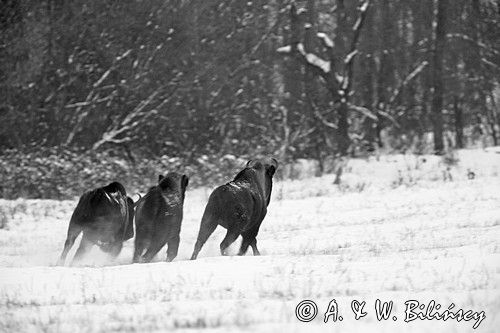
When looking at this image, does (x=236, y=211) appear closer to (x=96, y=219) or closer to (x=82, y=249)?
(x=96, y=219)

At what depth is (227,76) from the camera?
1085 inches

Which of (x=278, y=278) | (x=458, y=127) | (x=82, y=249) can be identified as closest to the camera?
(x=278, y=278)

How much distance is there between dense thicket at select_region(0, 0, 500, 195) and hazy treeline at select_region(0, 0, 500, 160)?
5cm

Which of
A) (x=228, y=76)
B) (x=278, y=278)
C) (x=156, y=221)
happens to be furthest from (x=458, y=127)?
(x=278, y=278)

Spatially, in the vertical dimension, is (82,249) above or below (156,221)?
below

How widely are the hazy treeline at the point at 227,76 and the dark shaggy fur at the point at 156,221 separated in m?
14.1

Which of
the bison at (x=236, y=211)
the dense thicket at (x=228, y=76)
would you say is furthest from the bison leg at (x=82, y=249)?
the dense thicket at (x=228, y=76)

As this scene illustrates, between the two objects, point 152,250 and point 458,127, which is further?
point 458,127

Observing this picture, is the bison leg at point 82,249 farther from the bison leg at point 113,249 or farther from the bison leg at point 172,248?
the bison leg at point 172,248

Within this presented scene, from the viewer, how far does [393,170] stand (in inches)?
952

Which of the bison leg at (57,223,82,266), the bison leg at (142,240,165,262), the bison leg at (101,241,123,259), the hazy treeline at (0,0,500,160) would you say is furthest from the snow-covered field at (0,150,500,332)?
the hazy treeline at (0,0,500,160)

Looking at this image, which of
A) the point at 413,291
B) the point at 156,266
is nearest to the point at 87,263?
the point at 156,266

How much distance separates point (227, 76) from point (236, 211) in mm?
18284

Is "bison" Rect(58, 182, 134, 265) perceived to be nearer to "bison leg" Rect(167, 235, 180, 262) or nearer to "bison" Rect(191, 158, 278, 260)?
"bison leg" Rect(167, 235, 180, 262)
